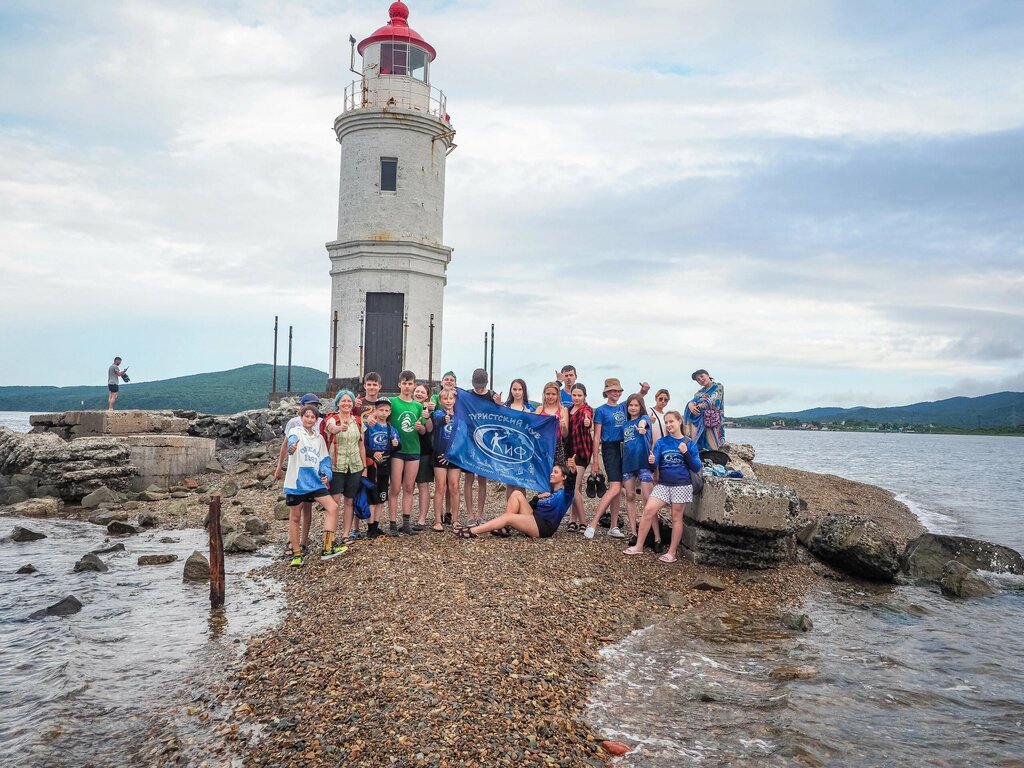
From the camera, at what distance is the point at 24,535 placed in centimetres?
1329

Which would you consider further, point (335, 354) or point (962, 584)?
point (335, 354)

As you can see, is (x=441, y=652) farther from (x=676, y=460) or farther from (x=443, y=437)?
(x=676, y=460)

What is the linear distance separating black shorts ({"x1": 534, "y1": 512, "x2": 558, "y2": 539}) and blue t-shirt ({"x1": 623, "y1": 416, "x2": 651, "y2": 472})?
4.69 feet

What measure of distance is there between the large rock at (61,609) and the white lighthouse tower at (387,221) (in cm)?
1692

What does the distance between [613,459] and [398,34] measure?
68.8 feet

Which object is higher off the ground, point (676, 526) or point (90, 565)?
point (676, 526)

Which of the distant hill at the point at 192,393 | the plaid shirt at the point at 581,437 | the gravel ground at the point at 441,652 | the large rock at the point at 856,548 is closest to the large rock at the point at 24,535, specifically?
the gravel ground at the point at 441,652

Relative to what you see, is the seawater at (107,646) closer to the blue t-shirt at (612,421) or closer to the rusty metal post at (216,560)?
the rusty metal post at (216,560)

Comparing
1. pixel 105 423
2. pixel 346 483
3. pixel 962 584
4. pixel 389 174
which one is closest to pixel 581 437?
pixel 346 483

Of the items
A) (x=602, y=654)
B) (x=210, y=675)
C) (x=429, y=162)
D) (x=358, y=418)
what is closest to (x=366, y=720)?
(x=210, y=675)

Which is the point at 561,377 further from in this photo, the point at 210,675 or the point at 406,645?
the point at 210,675

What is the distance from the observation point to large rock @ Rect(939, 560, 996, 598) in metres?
10.5

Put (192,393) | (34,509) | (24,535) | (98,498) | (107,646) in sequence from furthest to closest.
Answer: (192,393) < (98,498) < (34,509) < (24,535) < (107,646)

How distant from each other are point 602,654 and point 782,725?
174cm
